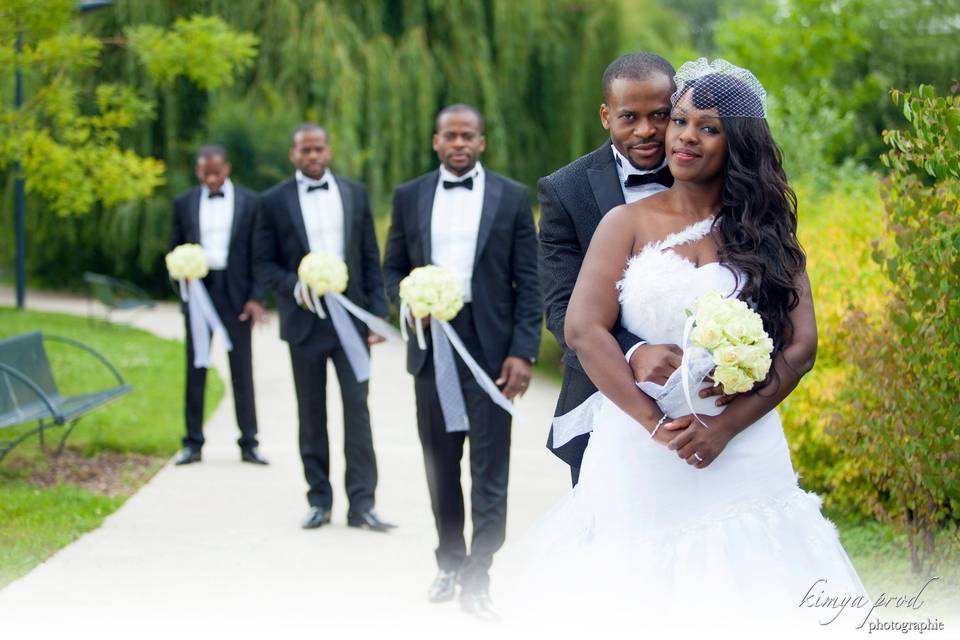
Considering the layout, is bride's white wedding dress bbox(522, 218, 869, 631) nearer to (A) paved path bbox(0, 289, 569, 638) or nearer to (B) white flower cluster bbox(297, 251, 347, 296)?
(A) paved path bbox(0, 289, 569, 638)

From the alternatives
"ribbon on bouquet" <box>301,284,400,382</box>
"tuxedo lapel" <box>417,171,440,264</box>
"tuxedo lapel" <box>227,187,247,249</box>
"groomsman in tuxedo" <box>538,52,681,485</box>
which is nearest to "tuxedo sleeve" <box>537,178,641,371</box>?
"groomsman in tuxedo" <box>538,52,681,485</box>

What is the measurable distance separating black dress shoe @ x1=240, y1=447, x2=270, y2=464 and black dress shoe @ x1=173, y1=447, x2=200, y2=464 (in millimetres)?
323

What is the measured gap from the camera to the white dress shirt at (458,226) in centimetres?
591

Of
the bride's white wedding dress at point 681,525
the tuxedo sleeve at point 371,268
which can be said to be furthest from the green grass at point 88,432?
the bride's white wedding dress at point 681,525

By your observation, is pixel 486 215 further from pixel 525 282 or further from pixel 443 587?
pixel 443 587

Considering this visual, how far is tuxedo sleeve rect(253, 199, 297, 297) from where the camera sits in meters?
7.54

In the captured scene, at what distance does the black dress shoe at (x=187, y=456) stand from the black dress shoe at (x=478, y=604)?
12.8ft

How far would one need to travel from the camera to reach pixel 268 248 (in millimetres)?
7617

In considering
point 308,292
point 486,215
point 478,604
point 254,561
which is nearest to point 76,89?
point 308,292

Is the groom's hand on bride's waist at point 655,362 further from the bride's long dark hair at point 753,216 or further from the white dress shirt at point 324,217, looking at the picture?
the white dress shirt at point 324,217

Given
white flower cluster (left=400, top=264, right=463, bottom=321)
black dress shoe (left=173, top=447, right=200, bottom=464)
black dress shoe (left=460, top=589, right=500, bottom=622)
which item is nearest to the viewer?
black dress shoe (left=460, top=589, right=500, bottom=622)

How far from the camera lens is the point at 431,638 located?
5.22 meters

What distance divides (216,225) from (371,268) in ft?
7.47

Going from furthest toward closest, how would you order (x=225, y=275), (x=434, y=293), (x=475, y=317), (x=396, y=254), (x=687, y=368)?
(x=225, y=275) < (x=396, y=254) < (x=475, y=317) < (x=434, y=293) < (x=687, y=368)
